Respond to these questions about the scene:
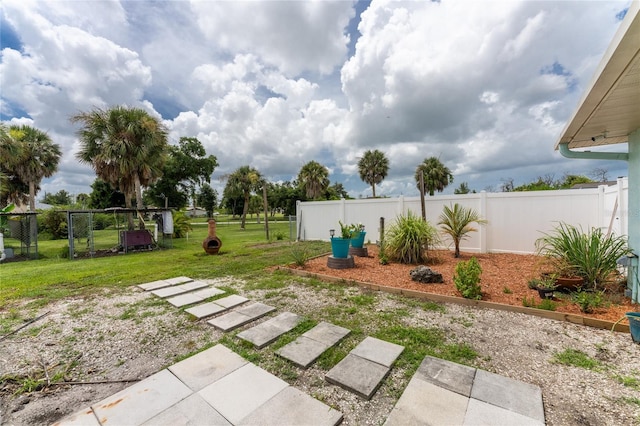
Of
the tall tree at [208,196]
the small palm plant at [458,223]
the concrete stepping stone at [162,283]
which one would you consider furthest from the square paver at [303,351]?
the tall tree at [208,196]

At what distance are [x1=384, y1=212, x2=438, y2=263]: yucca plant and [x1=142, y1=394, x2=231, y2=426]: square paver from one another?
15.8ft

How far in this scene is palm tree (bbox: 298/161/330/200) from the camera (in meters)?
21.6

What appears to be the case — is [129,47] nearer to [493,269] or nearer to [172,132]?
[172,132]

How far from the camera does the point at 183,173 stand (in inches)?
961

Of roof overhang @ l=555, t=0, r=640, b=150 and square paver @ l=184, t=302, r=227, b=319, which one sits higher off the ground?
roof overhang @ l=555, t=0, r=640, b=150

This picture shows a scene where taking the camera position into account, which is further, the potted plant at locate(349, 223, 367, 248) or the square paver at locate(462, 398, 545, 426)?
the potted plant at locate(349, 223, 367, 248)

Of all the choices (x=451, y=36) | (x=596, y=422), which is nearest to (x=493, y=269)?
(x=596, y=422)

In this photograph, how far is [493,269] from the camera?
505 cm

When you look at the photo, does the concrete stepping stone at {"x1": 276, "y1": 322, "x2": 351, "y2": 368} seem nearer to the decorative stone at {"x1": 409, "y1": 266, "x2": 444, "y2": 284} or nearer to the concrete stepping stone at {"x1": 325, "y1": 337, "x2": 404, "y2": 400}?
the concrete stepping stone at {"x1": 325, "y1": 337, "x2": 404, "y2": 400}

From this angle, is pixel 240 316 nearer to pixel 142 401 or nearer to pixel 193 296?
pixel 193 296

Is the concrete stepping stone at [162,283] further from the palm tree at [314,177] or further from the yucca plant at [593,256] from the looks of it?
the palm tree at [314,177]

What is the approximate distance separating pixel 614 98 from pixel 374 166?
2060 centimetres

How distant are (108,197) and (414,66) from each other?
31.0 m

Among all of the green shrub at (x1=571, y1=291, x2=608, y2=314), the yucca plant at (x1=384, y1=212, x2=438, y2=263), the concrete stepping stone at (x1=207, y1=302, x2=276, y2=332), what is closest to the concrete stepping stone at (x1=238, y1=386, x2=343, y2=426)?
the concrete stepping stone at (x1=207, y1=302, x2=276, y2=332)
